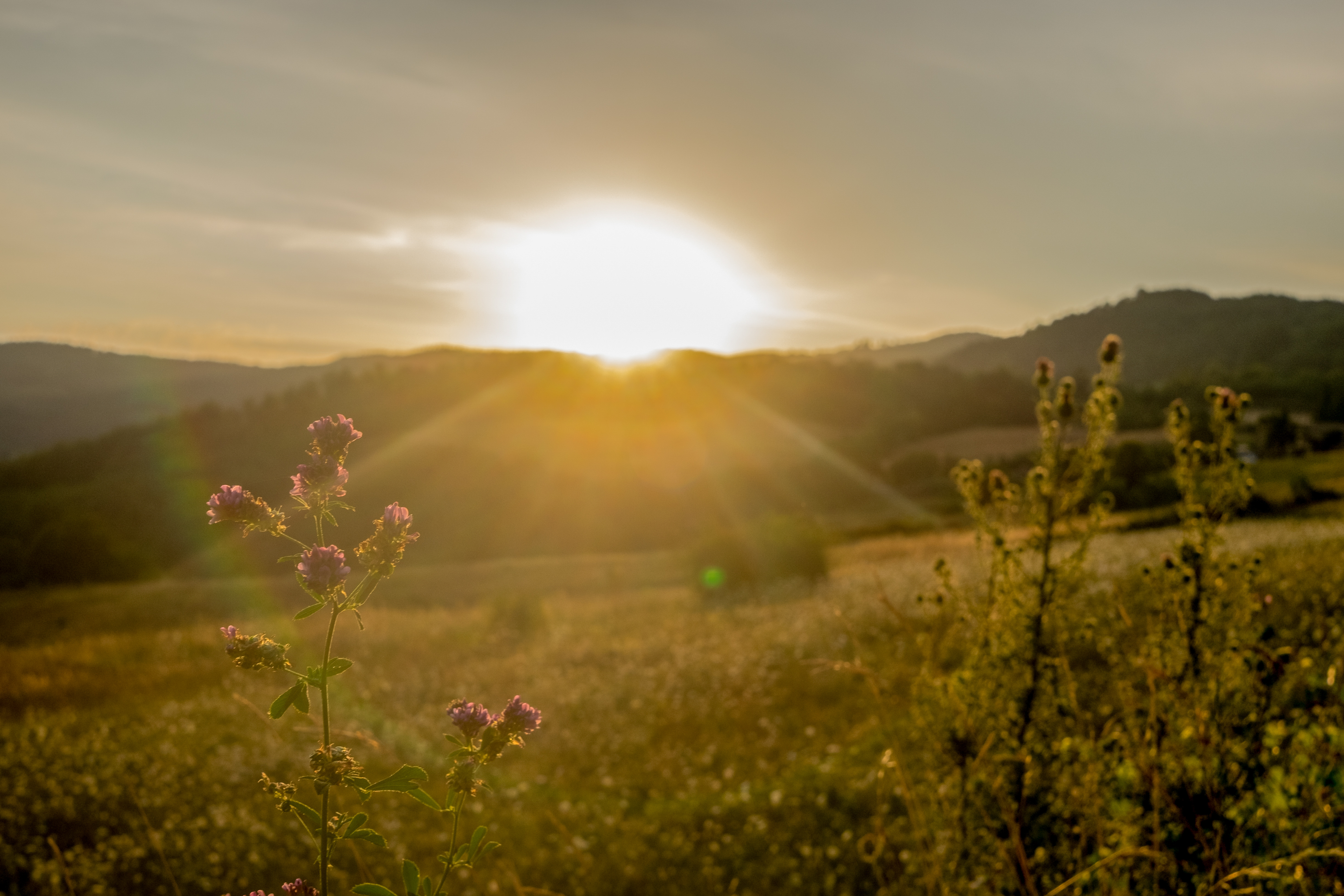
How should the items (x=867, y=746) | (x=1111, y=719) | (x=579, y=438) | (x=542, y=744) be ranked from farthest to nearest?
1. (x=579, y=438)
2. (x=542, y=744)
3. (x=867, y=746)
4. (x=1111, y=719)

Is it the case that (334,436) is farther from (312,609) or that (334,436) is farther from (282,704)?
(282,704)

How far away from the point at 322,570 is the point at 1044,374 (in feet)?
12.6

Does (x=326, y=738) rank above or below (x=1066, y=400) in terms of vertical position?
below

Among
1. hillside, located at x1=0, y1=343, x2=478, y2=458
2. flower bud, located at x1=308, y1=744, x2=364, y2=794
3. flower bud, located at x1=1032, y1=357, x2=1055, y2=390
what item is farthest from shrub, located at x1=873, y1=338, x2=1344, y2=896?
hillside, located at x1=0, y1=343, x2=478, y2=458

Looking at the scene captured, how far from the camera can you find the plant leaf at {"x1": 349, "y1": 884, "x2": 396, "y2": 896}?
45.3 inches

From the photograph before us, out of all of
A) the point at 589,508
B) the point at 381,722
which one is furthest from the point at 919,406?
the point at 381,722

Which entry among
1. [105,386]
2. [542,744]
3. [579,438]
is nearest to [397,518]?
[542,744]

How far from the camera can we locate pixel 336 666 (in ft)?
4.01

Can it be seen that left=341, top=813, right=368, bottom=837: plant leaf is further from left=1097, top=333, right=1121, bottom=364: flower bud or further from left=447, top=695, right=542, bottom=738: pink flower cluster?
left=1097, top=333, right=1121, bottom=364: flower bud

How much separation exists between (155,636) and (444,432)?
195 ft

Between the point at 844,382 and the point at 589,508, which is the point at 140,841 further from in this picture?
the point at 844,382

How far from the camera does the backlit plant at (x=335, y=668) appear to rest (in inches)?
44.8

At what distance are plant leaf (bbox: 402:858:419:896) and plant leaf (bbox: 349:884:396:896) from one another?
3 cm

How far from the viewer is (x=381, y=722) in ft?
35.0
